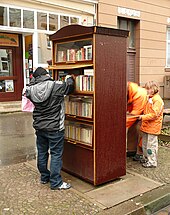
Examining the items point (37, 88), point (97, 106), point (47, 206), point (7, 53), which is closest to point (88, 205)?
point (47, 206)

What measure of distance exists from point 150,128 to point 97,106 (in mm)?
1376

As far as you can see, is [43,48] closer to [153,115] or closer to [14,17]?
[14,17]

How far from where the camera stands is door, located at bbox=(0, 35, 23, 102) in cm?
1079

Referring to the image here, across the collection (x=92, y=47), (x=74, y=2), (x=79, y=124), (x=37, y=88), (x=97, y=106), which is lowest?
(x=79, y=124)

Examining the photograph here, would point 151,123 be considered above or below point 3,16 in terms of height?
below

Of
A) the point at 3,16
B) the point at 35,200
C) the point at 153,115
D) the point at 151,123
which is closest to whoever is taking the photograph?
the point at 35,200

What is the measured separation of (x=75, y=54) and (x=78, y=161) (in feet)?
5.25

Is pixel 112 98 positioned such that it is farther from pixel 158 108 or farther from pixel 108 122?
pixel 158 108

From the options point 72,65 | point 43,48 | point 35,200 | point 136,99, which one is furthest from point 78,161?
point 43,48

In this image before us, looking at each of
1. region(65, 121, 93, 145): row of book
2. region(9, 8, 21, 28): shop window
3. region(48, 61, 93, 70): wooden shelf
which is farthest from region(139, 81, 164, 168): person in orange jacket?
region(9, 8, 21, 28): shop window

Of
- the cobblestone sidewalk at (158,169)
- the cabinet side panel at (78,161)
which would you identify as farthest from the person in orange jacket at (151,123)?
the cabinet side panel at (78,161)

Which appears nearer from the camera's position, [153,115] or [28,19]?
[153,115]

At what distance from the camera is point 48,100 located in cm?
400

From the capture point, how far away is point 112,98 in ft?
13.9
